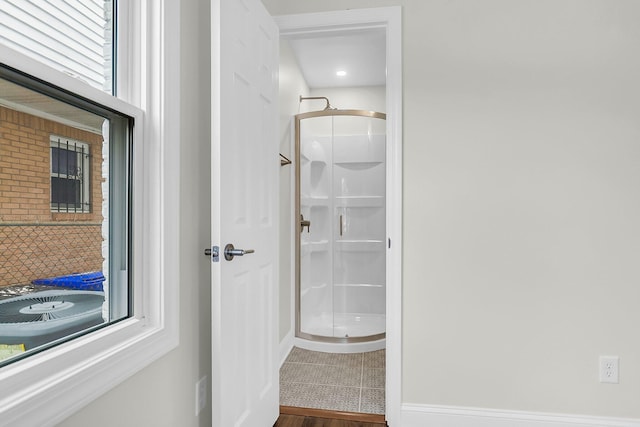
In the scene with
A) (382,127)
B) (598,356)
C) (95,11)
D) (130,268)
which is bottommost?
(598,356)

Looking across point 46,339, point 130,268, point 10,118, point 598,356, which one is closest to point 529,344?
point 598,356

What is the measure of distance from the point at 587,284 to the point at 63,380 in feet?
7.19

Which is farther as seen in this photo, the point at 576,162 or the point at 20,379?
the point at 576,162

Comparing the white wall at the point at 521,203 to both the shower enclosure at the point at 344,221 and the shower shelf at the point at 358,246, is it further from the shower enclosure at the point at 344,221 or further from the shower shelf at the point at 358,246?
the shower shelf at the point at 358,246

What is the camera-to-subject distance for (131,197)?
1.13m

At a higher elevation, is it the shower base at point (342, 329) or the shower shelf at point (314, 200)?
the shower shelf at point (314, 200)

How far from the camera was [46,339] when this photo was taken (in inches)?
33.8

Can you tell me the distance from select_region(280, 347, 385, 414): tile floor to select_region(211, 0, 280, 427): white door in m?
0.37

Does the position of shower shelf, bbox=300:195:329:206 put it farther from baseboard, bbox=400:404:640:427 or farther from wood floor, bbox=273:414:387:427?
baseboard, bbox=400:404:640:427

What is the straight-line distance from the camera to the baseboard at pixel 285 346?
2.81 m

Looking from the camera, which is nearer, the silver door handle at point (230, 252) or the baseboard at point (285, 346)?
the silver door handle at point (230, 252)

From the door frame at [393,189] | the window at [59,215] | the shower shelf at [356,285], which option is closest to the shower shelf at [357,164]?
the shower shelf at [356,285]

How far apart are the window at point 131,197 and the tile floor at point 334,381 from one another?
4.23ft

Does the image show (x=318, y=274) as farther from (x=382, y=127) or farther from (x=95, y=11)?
(x=95, y=11)
